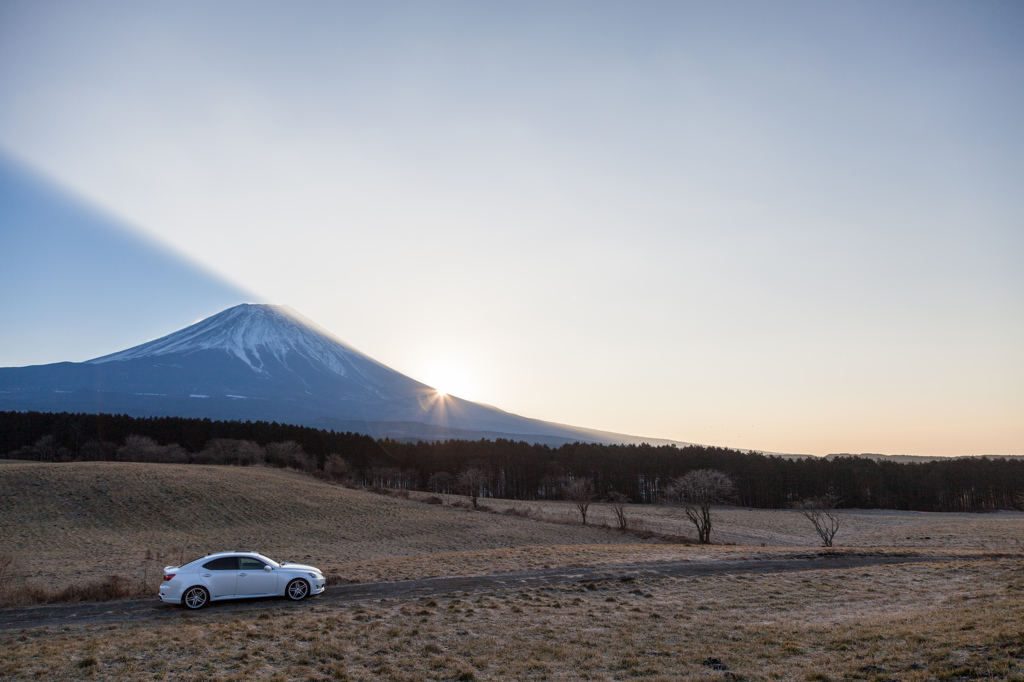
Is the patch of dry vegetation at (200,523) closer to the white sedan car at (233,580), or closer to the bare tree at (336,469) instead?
the white sedan car at (233,580)

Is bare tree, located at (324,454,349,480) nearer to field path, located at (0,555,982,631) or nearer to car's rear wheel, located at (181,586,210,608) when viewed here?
field path, located at (0,555,982,631)

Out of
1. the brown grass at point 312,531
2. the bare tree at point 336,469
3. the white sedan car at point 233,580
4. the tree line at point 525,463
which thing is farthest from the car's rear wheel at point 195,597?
the bare tree at point 336,469

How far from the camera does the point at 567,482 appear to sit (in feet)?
304

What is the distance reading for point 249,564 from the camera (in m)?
16.7

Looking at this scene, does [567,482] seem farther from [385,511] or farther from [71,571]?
[71,571]

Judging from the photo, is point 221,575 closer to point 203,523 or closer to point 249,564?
point 249,564

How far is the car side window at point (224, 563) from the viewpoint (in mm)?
16250

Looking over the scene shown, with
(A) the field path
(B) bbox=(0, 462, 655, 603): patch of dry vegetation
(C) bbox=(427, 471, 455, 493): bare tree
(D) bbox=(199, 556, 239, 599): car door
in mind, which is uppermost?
(D) bbox=(199, 556, 239, 599): car door

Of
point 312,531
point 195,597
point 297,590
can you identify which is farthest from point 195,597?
point 312,531

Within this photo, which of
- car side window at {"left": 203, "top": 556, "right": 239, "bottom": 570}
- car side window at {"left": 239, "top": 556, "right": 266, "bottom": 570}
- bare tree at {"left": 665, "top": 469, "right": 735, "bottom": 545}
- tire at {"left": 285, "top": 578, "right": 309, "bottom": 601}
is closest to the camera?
car side window at {"left": 203, "top": 556, "right": 239, "bottom": 570}

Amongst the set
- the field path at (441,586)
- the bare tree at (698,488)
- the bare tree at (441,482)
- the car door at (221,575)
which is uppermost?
the car door at (221,575)

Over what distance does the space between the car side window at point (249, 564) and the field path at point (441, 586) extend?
3.29 feet

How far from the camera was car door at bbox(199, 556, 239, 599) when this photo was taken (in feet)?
52.4

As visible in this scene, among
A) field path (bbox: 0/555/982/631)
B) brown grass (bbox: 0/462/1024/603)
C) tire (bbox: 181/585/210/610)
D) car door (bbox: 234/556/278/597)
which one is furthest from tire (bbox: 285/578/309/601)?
brown grass (bbox: 0/462/1024/603)
